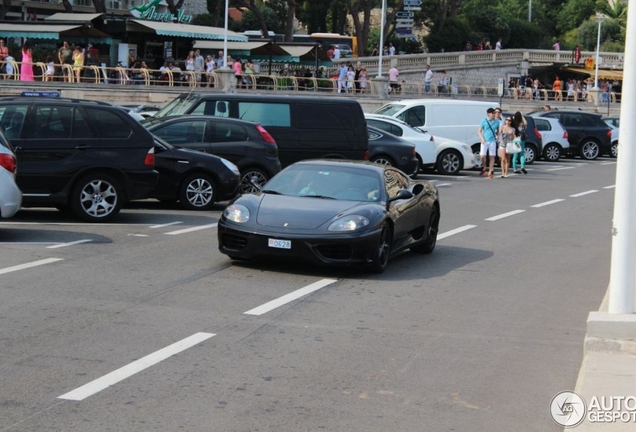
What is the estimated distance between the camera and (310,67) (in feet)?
187

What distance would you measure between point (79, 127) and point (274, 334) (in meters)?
7.82

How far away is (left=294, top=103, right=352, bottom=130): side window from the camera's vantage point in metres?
22.3

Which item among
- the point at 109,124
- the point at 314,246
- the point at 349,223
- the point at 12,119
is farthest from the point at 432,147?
the point at 314,246

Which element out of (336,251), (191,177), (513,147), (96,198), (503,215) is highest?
(513,147)

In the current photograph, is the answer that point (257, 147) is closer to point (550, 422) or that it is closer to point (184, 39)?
point (550, 422)

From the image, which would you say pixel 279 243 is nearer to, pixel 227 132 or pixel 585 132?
pixel 227 132

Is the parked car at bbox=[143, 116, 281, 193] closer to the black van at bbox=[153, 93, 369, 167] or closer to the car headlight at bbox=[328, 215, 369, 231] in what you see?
the black van at bbox=[153, 93, 369, 167]

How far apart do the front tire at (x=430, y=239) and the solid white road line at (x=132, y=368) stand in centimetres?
568

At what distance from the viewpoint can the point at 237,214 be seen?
12203 mm

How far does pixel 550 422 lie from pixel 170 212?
1192 centimetres

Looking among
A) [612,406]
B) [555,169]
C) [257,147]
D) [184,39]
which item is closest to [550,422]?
[612,406]

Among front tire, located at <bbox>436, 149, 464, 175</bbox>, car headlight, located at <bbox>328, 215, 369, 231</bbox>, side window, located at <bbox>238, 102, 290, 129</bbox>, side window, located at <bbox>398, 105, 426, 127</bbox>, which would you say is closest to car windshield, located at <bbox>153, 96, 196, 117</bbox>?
side window, located at <bbox>238, 102, 290, 129</bbox>

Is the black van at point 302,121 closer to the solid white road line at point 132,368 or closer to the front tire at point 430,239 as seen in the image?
the front tire at point 430,239

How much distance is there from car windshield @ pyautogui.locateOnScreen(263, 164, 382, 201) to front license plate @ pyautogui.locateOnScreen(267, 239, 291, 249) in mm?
1210
